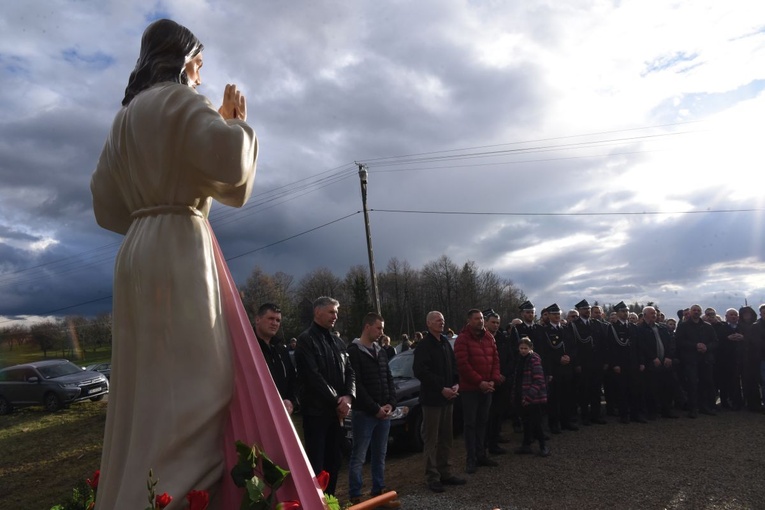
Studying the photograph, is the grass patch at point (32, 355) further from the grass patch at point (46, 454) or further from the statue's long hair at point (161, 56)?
the statue's long hair at point (161, 56)

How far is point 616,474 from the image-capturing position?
7.00 meters

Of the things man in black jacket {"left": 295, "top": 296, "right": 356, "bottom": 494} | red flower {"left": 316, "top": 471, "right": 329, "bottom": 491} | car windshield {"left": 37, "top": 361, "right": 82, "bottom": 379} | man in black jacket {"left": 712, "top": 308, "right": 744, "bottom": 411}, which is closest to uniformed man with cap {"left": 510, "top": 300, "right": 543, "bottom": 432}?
man in black jacket {"left": 712, "top": 308, "right": 744, "bottom": 411}

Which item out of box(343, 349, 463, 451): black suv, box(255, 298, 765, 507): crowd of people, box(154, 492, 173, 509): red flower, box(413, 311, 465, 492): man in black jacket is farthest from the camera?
box(343, 349, 463, 451): black suv

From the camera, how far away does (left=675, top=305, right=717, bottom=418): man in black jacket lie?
35.8ft

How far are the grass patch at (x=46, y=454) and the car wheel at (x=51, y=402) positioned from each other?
1.38ft

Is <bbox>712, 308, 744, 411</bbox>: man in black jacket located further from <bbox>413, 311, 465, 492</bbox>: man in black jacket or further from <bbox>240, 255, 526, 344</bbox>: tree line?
<bbox>240, 255, 526, 344</bbox>: tree line

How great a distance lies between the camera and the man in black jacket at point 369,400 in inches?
249

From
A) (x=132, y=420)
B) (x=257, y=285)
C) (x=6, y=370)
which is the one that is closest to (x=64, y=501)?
(x=132, y=420)

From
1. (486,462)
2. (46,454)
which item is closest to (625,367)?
(486,462)

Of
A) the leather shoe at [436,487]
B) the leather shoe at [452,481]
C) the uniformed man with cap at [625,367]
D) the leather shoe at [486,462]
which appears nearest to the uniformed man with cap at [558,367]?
the uniformed man with cap at [625,367]

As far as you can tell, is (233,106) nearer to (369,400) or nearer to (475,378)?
(369,400)

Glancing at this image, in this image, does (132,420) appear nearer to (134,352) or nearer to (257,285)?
(134,352)

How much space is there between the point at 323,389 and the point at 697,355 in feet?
29.7

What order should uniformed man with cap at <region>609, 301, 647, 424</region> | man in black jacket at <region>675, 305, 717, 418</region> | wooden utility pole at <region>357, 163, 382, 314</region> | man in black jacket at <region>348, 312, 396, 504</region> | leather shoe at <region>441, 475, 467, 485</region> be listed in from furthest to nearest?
wooden utility pole at <region>357, 163, 382, 314</region> → man in black jacket at <region>675, 305, 717, 418</region> → uniformed man with cap at <region>609, 301, 647, 424</region> → leather shoe at <region>441, 475, 467, 485</region> → man in black jacket at <region>348, 312, 396, 504</region>
